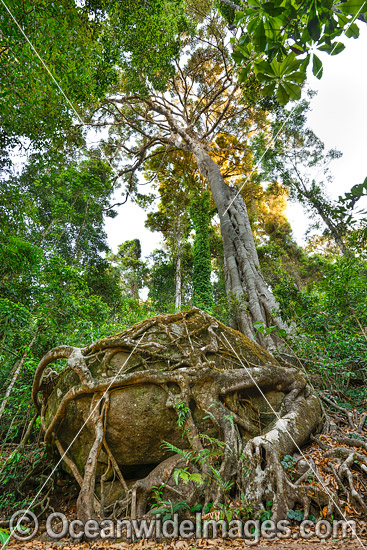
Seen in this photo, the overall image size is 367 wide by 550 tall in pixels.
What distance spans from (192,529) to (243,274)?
210 inches

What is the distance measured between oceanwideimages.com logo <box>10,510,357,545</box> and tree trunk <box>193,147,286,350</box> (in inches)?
121

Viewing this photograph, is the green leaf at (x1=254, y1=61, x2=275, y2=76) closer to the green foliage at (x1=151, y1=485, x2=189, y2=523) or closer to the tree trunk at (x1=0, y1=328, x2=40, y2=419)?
the green foliage at (x1=151, y1=485, x2=189, y2=523)

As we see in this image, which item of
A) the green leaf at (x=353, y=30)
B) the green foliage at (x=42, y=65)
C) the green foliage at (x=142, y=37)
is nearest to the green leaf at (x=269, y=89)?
the green leaf at (x=353, y=30)

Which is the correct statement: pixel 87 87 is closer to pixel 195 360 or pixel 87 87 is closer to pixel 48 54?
pixel 48 54

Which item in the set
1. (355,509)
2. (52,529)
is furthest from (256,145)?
(52,529)

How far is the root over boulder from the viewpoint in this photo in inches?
98.5

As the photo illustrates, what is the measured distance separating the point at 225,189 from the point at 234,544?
8.18 metres

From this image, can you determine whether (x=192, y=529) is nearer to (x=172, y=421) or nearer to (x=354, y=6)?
(x=172, y=421)

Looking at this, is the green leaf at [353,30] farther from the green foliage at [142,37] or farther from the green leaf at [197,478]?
the green foliage at [142,37]

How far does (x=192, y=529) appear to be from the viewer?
7.35 feet

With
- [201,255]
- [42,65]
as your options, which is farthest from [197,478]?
[201,255]

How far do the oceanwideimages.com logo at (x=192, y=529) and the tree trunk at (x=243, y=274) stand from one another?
10.1 feet

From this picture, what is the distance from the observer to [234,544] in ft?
6.28

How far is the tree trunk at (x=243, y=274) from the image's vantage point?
5.84m
